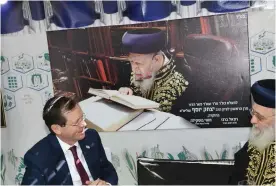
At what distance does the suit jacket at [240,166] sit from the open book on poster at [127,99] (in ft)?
1.55

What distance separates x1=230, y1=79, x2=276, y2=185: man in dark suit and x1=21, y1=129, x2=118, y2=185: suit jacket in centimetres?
69

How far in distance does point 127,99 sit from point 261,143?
69 centimetres

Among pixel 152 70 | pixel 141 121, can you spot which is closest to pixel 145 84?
pixel 152 70

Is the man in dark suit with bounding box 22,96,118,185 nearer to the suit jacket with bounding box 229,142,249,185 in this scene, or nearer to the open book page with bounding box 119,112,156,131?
the open book page with bounding box 119,112,156,131

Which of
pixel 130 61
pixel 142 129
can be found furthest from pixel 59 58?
pixel 142 129

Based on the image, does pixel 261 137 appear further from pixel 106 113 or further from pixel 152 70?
pixel 106 113

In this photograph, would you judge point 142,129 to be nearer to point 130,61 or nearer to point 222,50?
point 130,61

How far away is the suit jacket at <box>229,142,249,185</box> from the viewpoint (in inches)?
65.5

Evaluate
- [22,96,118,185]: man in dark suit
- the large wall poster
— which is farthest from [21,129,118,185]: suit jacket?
the large wall poster

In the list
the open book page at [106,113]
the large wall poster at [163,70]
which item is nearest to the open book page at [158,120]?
the large wall poster at [163,70]

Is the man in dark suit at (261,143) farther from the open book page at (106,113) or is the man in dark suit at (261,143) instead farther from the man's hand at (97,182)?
the man's hand at (97,182)

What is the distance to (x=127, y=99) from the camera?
1.79 m

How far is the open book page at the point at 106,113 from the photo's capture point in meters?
1.81

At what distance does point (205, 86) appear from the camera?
170cm
